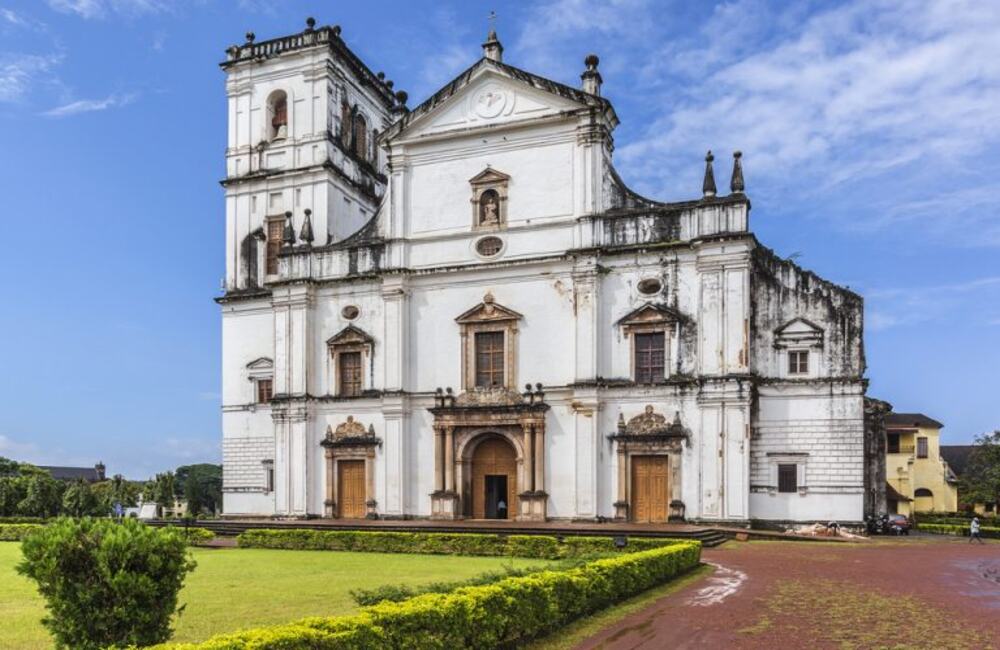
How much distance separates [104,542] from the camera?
8.71 metres

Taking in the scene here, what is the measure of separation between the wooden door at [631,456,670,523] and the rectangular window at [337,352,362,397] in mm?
10690

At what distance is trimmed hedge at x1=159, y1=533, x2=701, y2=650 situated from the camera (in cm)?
826

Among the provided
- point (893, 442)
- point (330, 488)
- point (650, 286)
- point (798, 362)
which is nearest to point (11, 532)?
point (330, 488)

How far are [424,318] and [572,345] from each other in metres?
5.77

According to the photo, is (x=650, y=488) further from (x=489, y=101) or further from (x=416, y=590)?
(x=416, y=590)

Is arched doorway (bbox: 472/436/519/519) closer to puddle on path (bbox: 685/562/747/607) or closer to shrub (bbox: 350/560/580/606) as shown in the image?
puddle on path (bbox: 685/562/747/607)

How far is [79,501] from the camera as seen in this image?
137 feet

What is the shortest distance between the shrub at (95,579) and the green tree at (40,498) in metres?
35.7

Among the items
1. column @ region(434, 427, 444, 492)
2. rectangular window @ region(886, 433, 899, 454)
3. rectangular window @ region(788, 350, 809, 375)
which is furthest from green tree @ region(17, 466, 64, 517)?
rectangular window @ region(886, 433, 899, 454)

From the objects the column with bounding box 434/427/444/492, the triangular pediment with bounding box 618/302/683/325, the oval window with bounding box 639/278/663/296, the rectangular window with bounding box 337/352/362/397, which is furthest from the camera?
the rectangular window with bounding box 337/352/362/397

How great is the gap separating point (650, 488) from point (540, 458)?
12.2 ft

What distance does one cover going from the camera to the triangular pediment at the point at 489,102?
30.2 m

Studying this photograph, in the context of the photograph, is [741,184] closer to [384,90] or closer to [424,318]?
[424,318]

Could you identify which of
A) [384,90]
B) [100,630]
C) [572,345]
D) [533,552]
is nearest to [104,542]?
[100,630]
